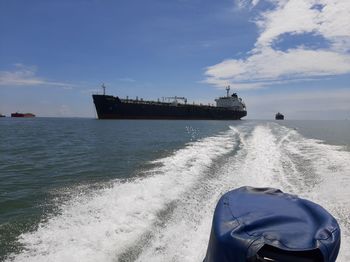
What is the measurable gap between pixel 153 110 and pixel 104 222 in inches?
2588

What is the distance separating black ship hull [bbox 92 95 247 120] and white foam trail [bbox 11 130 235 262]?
191ft

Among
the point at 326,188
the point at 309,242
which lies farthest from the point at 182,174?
the point at 309,242

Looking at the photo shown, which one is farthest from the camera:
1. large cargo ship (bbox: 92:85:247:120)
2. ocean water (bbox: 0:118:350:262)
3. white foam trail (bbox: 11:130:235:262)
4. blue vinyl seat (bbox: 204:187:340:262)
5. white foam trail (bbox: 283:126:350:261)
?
large cargo ship (bbox: 92:85:247:120)

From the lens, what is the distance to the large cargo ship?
65.8 meters

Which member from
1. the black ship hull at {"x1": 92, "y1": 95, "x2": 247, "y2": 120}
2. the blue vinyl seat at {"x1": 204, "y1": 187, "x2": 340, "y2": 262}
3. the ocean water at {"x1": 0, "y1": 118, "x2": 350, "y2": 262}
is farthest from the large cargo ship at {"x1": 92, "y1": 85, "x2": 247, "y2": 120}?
the blue vinyl seat at {"x1": 204, "y1": 187, "x2": 340, "y2": 262}

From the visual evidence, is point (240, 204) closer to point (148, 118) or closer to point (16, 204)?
point (16, 204)

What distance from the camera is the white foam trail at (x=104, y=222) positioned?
14.7 feet

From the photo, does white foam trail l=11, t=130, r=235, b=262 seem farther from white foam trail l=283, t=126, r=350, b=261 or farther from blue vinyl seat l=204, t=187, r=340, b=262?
white foam trail l=283, t=126, r=350, b=261

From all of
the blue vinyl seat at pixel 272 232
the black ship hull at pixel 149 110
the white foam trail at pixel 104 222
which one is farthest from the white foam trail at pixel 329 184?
the black ship hull at pixel 149 110

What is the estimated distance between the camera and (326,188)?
797 cm

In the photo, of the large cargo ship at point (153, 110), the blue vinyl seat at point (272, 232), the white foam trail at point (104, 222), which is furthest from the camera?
the large cargo ship at point (153, 110)

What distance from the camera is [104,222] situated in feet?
18.3

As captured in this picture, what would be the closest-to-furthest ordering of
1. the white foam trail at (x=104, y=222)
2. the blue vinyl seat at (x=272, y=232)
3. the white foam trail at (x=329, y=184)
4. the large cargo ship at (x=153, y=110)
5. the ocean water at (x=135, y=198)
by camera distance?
1. the blue vinyl seat at (x=272, y=232)
2. the white foam trail at (x=104, y=222)
3. the ocean water at (x=135, y=198)
4. the white foam trail at (x=329, y=184)
5. the large cargo ship at (x=153, y=110)

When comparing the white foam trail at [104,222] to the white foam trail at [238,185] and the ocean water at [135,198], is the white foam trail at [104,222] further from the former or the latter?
Answer: the white foam trail at [238,185]
